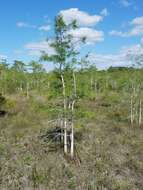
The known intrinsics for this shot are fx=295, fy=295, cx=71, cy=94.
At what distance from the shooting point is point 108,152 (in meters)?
23.2

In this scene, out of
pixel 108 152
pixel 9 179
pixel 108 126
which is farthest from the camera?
pixel 108 126

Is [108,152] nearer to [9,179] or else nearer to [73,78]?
[73,78]

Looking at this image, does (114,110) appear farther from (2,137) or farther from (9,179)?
(9,179)

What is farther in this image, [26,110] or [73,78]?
[26,110]

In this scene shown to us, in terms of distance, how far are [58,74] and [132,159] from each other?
8.45m

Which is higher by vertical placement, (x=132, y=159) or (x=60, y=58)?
(x=60, y=58)

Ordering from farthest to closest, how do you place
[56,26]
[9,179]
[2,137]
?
[2,137]
[56,26]
[9,179]

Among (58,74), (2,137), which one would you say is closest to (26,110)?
(2,137)

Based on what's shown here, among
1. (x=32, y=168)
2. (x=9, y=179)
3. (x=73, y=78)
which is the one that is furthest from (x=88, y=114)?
(x=9, y=179)

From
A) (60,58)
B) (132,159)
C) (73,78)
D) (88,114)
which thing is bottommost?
(132,159)

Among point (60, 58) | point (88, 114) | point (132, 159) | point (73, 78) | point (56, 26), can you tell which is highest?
point (56, 26)

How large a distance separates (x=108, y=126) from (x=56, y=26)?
1649 cm

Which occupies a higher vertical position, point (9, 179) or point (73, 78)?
point (73, 78)

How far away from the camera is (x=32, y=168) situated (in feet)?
58.4
